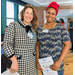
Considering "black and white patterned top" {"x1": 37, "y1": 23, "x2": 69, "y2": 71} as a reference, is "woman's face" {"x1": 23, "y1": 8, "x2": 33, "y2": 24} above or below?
above

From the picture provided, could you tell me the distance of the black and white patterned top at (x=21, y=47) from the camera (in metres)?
A: 1.04

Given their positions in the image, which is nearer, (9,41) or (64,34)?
(9,41)

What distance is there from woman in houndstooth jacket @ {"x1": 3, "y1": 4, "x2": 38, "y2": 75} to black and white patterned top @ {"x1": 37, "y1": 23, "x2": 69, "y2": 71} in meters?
0.12

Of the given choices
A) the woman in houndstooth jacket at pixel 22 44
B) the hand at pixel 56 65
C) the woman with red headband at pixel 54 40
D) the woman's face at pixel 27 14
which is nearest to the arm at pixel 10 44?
the woman in houndstooth jacket at pixel 22 44

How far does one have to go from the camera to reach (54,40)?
1180 millimetres

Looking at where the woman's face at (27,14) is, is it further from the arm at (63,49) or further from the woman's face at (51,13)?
the arm at (63,49)

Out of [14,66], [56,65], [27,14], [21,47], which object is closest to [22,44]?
[21,47]

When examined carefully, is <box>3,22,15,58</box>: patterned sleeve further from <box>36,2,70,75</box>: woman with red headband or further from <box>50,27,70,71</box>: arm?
<box>50,27,70,71</box>: arm

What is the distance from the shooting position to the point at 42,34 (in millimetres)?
1224

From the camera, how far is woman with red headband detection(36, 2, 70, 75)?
1175 millimetres

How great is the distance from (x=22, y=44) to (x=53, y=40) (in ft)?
1.20

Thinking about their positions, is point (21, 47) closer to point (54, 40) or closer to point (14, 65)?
point (14, 65)

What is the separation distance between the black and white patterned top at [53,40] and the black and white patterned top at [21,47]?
0.12 meters

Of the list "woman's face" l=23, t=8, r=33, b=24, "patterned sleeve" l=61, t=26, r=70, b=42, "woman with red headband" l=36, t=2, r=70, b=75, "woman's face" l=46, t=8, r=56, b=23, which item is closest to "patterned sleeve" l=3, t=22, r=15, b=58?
"woman's face" l=23, t=8, r=33, b=24
